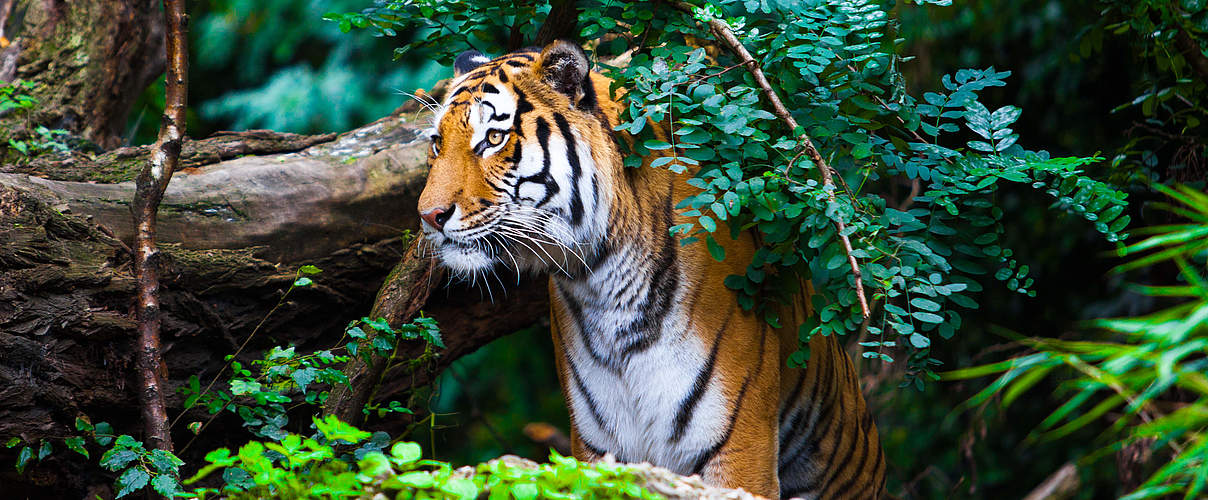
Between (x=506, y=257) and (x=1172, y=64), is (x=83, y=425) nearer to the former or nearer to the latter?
(x=506, y=257)

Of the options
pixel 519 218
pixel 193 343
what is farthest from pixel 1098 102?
pixel 193 343

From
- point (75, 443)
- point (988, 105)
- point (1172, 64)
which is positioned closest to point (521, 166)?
point (75, 443)

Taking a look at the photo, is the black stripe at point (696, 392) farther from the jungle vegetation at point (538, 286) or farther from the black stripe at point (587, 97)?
the black stripe at point (587, 97)

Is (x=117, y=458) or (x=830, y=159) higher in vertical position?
(x=830, y=159)

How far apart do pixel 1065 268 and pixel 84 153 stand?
5225 millimetres

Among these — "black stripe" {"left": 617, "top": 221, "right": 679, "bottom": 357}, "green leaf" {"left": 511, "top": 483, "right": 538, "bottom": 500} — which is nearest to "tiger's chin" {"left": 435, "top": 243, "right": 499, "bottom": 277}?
"black stripe" {"left": 617, "top": 221, "right": 679, "bottom": 357}

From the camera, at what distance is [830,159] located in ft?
7.98

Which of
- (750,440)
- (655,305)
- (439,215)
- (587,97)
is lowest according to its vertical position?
(750,440)

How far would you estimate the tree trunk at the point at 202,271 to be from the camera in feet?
8.27

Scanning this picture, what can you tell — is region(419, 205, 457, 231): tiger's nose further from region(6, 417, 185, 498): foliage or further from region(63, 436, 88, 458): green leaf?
region(63, 436, 88, 458): green leaf

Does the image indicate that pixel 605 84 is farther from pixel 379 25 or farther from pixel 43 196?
pixel 43 196

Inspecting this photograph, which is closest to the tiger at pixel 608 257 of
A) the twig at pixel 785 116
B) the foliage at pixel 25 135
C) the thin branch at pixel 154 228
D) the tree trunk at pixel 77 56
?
the twig at pixel 785 116

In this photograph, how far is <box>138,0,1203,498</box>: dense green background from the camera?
15.8ft

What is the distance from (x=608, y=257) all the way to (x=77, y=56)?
297 centimetres
